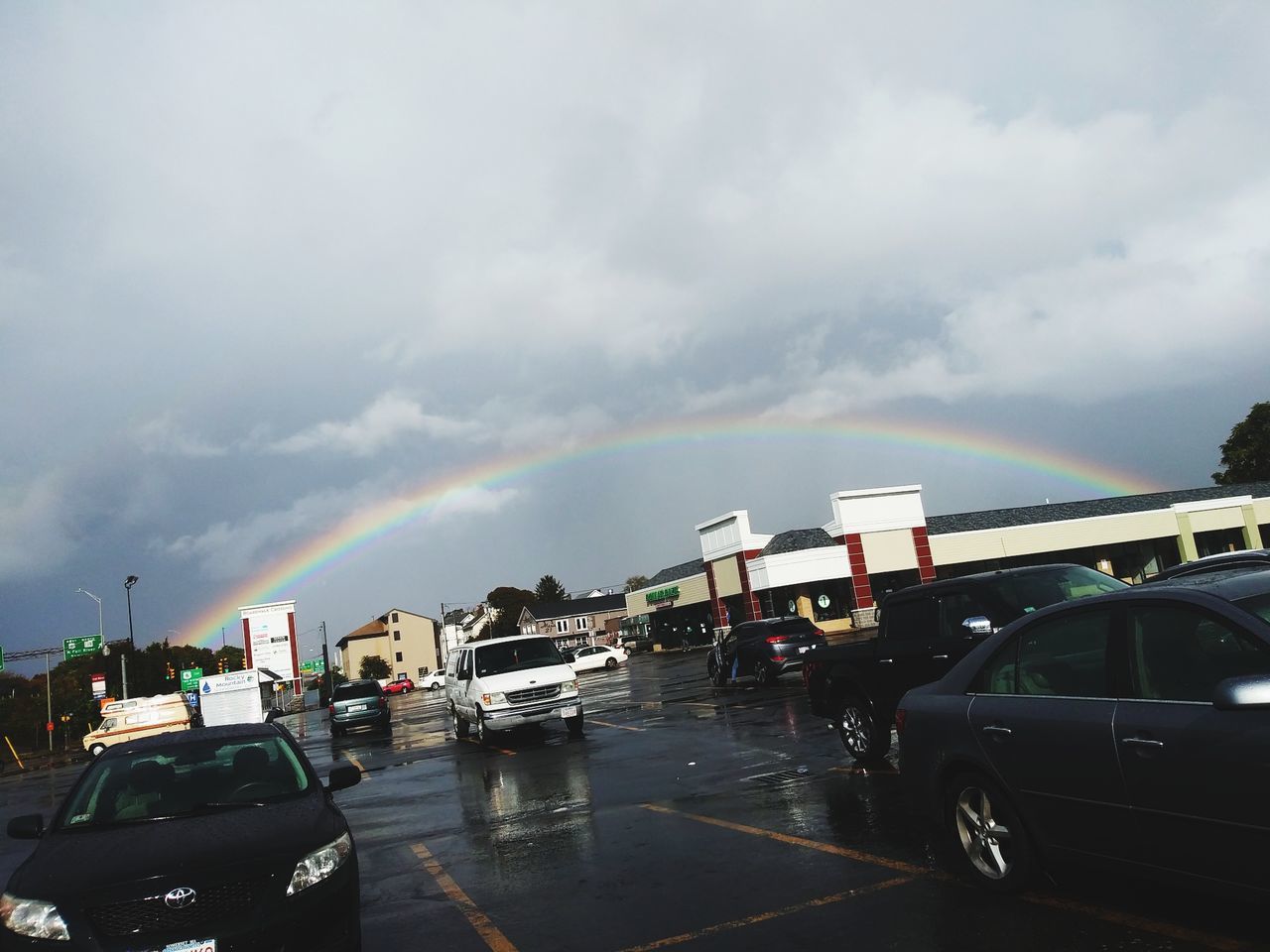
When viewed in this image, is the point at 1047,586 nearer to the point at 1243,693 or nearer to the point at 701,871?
the point at 701,871

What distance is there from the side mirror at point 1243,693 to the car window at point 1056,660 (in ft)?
2.98

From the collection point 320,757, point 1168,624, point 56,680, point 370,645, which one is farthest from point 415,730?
point 370,645

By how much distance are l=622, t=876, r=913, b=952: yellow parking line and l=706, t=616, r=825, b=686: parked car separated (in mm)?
15424

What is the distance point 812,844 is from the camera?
685cm

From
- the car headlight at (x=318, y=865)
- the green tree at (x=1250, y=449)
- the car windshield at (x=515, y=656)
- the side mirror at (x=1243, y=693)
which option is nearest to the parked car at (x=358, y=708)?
the car windshield at (x=515, y=656)

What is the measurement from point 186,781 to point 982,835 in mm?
5098

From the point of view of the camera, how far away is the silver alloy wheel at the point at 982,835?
206 inches

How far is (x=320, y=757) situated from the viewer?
2106 cm

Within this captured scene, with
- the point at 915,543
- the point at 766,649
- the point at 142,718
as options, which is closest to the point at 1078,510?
the point at 915,543

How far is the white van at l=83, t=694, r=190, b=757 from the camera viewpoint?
26.4 m

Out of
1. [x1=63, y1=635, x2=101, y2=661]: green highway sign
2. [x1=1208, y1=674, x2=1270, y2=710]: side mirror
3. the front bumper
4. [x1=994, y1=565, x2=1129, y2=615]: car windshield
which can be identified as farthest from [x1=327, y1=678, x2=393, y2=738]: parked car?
[x1=63, y1=635, x2=101, y2=661]: green highway sign

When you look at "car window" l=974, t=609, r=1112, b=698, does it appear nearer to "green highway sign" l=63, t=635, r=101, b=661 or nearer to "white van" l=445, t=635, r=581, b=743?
"white van" l=445, t=635, r=581, b=743

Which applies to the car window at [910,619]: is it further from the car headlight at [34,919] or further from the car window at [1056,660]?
the car headlight at [34,919]

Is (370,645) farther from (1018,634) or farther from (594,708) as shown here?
(1018,634)
